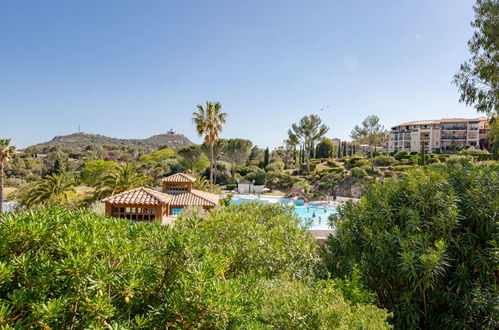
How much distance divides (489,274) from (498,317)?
2.81 ft

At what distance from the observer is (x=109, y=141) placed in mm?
144250

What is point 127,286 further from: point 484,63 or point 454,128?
point 454,128

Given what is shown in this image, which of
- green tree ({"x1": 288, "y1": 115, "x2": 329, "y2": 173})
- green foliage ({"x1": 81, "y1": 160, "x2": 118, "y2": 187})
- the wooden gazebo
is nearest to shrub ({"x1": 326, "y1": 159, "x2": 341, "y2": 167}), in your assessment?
green tree ({"x1": 288, "y1": 115, "x2": 329, "y2": 173})

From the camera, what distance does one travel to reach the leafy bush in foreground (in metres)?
2.75

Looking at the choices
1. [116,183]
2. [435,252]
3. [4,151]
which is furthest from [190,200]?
[435,252]

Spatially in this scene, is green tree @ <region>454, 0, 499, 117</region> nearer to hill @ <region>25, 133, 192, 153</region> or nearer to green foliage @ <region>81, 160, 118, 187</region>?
green foliage @ <region>81, 160, 118, 187</region>

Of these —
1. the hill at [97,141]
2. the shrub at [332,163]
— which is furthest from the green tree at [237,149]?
the hill at [97,141]

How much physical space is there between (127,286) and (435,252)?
558 centimetres

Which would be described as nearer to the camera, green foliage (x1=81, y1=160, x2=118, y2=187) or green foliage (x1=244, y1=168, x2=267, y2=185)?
green foliage (x1=81, y1=160, x2=118, y2=187)

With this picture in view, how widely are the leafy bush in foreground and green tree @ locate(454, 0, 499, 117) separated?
15.5 metres

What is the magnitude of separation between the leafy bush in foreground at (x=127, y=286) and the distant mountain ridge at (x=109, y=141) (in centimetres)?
10684

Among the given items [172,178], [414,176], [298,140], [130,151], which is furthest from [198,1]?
[130,151]

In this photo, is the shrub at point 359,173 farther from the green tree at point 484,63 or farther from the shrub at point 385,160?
the green tree at point 484,63

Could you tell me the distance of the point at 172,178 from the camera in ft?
72.0
